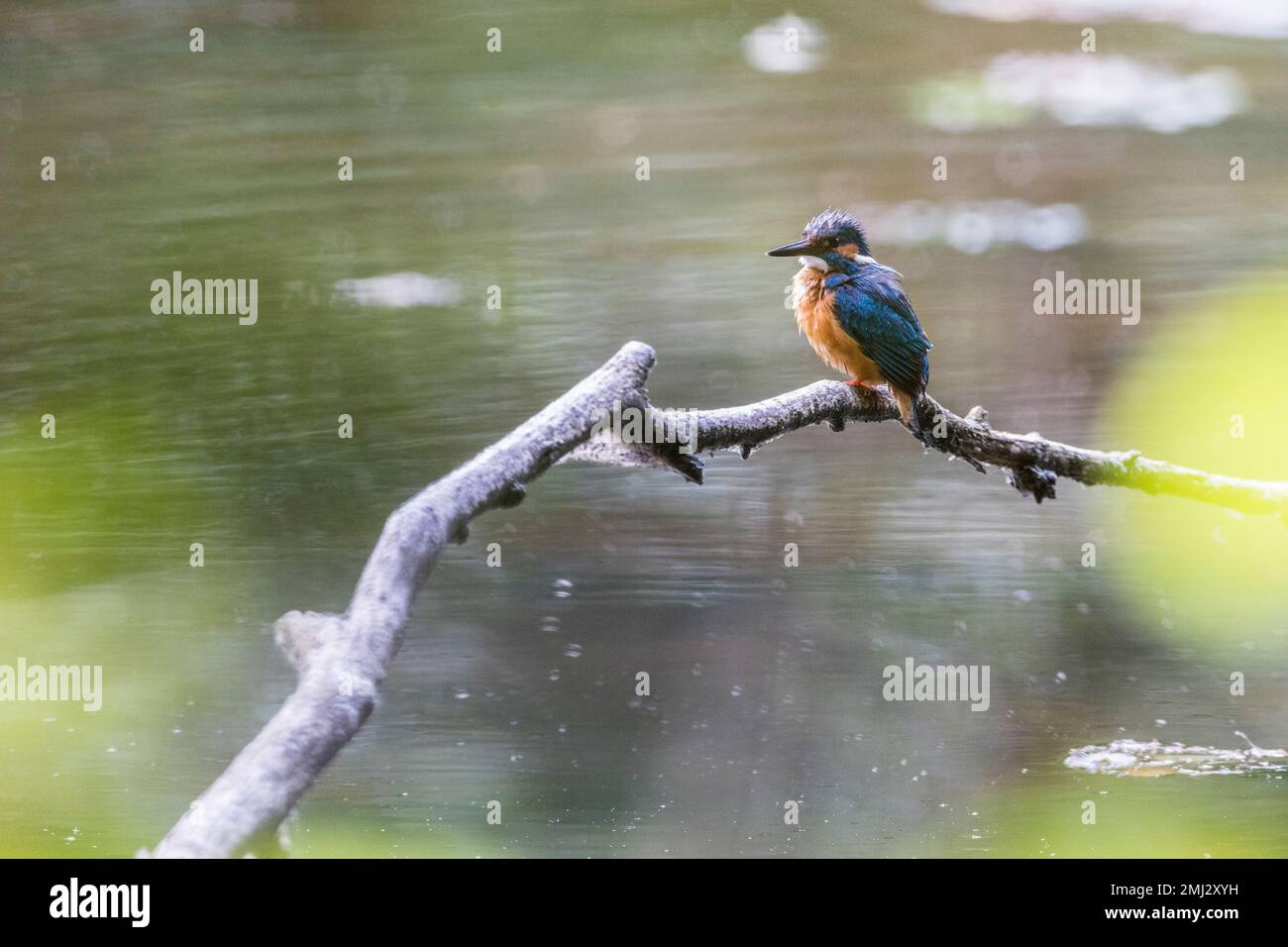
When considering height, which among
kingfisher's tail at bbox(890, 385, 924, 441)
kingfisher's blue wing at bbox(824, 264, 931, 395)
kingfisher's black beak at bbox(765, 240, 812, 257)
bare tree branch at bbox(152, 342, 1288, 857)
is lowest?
bare tree branch at bbox(152, 342, 1288, 857)

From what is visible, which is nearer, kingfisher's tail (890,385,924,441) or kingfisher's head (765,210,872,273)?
kingfisher's tail (890,385,924,441)

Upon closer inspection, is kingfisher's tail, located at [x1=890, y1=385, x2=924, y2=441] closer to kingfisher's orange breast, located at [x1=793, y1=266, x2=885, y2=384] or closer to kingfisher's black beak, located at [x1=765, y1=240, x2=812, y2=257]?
kingfisher's orange breast, located at [x1=793, y1=266, x2=885, y2=384]

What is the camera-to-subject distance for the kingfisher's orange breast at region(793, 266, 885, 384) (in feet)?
7.69

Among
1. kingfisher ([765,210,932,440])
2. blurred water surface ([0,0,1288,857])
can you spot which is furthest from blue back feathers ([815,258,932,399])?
blurred water surface ([0,0,1288,857])

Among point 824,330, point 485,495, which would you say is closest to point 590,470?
point 824,330

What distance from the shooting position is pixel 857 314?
7.66 ft

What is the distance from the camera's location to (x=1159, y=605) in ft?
9.47

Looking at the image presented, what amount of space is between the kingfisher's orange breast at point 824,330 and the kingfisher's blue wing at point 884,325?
2cm

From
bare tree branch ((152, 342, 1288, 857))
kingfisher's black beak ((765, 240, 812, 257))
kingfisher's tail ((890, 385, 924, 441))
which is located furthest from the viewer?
kingfisher's black beak ((765, 240, 812, 257))

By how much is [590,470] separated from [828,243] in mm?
974

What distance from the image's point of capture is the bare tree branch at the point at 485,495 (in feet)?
3.39

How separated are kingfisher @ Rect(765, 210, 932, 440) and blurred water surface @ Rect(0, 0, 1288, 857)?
635 mm
